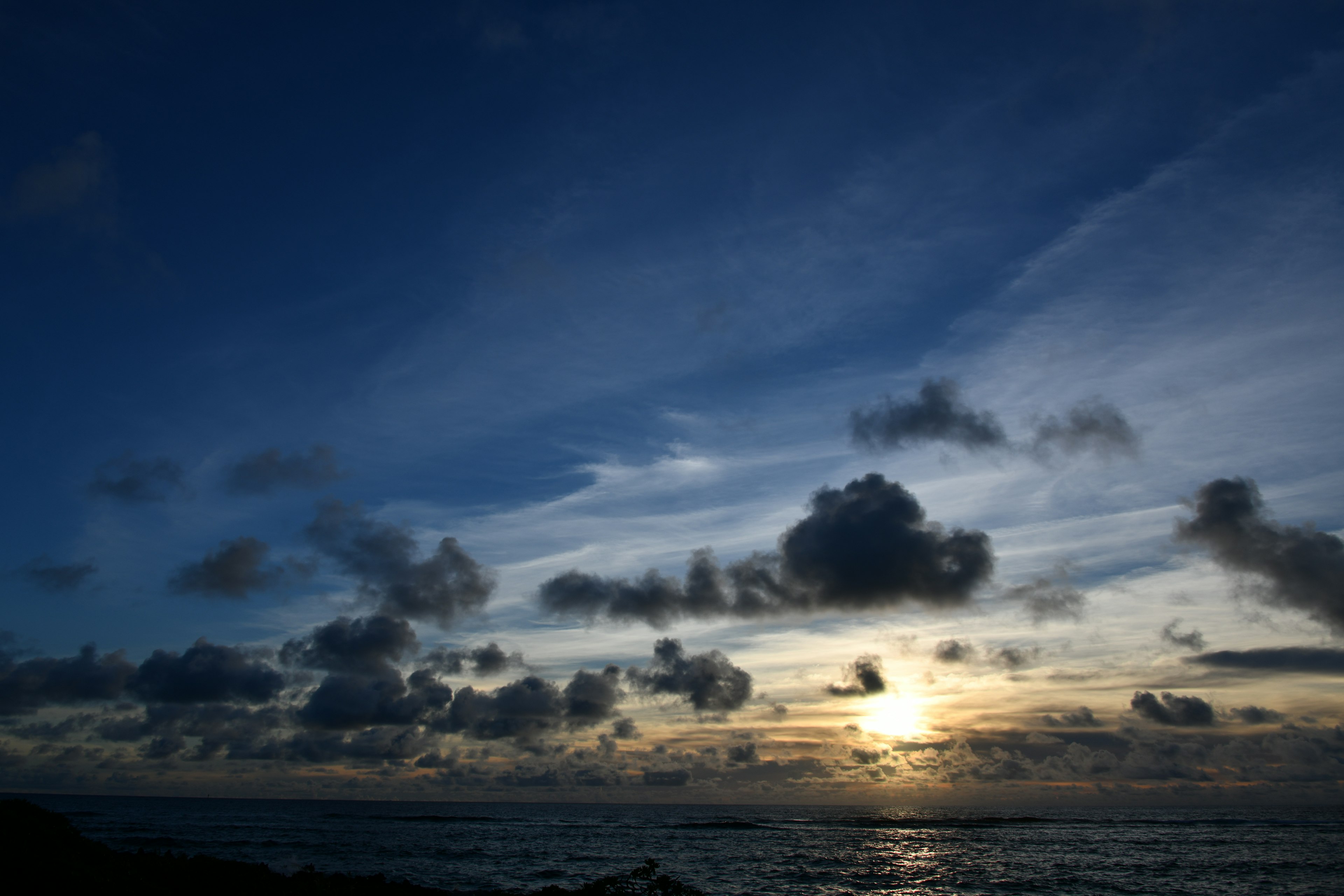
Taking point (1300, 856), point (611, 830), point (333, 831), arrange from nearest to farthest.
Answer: point (1300, 856) → point (333, 831) → point (611, 830)

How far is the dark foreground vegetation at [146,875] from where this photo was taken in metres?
33.2

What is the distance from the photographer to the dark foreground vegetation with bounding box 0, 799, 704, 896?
109ft

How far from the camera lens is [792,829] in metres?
182

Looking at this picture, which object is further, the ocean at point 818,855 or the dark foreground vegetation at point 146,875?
the ocean at point 818,855

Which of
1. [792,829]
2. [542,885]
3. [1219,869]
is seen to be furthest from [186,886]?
[792,829]

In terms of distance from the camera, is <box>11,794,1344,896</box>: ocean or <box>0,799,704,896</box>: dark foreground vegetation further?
<box>11,794,1344,896</box>: ocean

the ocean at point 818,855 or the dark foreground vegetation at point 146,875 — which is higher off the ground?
the dark foreground vegetation at point 146,875

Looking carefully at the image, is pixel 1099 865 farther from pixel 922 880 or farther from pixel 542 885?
pixel 542 885

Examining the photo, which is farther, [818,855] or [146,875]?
[818,855]

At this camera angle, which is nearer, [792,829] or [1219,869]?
[1219,869]

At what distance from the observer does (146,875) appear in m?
40.2

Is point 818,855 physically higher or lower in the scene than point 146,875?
lower

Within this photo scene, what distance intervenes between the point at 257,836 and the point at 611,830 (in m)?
77.9

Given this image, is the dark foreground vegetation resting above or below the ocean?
above
